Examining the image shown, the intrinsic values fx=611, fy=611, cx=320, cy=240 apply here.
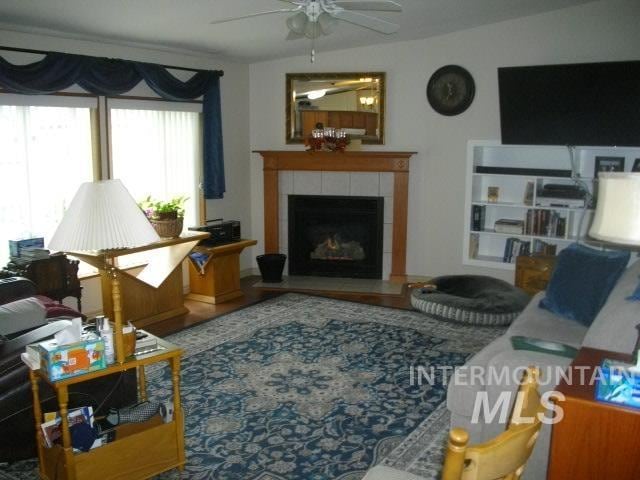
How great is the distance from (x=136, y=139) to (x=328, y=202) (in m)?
2.21

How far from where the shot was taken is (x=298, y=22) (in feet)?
11.1

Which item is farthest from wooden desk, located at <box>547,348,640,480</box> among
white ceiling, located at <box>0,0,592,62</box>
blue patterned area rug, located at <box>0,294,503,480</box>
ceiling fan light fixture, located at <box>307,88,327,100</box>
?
ceiling fan light fixture, located at <box>307,88,327,100</box>

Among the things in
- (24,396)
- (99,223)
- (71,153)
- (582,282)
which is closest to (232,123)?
(71,153)

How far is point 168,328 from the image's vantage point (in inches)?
200

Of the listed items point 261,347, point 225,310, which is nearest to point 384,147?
point 225,310

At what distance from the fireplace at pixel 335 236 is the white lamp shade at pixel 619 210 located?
473 centimetres

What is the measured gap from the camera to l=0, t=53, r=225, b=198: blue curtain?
4387 millimetres

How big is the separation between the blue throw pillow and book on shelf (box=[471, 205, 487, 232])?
7.02 feet

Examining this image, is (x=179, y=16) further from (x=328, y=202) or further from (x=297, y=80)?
(x=328, y=202)

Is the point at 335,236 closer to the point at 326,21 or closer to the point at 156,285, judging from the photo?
the point at 156,285

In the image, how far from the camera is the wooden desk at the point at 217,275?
5.82 m

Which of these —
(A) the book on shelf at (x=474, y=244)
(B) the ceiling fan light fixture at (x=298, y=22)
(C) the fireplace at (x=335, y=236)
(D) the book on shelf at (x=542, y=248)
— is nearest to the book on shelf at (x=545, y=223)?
(D) the book on shelf at (x=542, y=248)

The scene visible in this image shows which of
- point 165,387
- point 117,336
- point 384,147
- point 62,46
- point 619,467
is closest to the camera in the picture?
point 619,467

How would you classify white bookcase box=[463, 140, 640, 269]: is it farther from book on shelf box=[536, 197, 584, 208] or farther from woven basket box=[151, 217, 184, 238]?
woven basket box=[151, 217, 184, 238]
